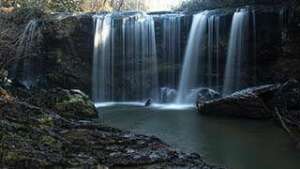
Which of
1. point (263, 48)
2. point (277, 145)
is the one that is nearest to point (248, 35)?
point (263, 48)

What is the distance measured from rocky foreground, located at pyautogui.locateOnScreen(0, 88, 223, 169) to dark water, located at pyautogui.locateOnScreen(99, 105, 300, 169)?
4.49 ft

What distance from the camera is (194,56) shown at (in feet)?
61.1

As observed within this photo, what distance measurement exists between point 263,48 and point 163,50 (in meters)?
3.97

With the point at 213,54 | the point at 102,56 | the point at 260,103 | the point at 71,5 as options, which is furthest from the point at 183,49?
the point at 71,5

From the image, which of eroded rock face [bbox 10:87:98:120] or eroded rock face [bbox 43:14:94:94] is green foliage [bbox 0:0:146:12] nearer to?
eroded rock face [bbox 43:14:94:94]

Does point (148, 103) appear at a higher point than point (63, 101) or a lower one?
lower

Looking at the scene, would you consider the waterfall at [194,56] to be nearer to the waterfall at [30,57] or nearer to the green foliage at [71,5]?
the waterfall at [30,57]

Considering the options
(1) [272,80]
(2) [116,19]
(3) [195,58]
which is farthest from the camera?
(2) [116,19]

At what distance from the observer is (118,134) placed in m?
8.91

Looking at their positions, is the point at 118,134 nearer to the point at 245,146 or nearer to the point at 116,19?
the point at 245,146

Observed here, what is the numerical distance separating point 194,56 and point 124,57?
113 inches

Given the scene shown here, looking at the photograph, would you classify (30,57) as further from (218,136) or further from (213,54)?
(218,136)

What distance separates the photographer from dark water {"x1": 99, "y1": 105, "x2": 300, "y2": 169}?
8930 millimetres

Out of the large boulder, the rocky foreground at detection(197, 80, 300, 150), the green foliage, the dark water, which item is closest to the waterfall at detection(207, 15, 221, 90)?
the dark water
